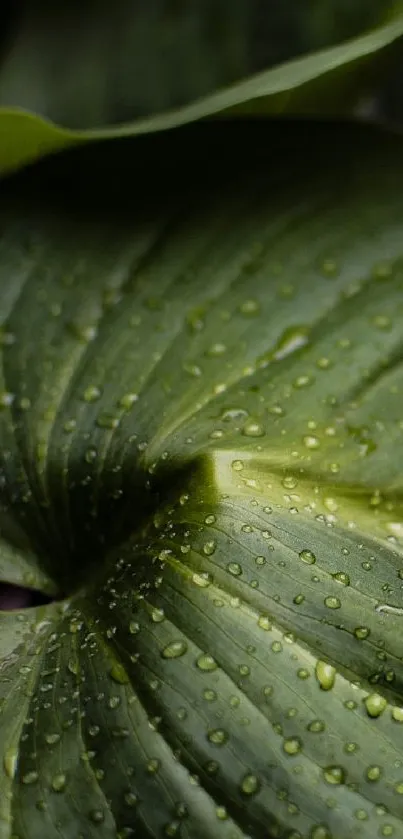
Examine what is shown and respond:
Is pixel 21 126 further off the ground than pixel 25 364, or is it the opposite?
pixel 21 126

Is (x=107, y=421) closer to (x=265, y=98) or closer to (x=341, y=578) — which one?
(x=341, y=578)

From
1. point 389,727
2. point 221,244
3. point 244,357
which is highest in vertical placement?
point 221,244

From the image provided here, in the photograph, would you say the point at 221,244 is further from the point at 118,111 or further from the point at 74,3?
the point at 74,3

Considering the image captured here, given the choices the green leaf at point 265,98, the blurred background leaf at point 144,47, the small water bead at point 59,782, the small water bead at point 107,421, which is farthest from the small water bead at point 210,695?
the blurred background leaf at point 144,47

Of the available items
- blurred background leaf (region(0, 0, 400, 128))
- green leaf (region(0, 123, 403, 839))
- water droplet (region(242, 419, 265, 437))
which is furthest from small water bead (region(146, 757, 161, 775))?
blurred background leaf (region(0, 0, 400, 128))

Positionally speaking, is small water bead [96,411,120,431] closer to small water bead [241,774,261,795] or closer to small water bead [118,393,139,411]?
small water bead [118,393,139,411]

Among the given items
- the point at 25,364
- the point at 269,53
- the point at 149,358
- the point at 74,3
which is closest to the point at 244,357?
the point at 149,358

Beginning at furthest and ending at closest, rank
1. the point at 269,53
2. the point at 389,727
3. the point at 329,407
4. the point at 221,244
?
the point at 269,53
the point at 221,244
the point at 329,407
the point at 389,727
